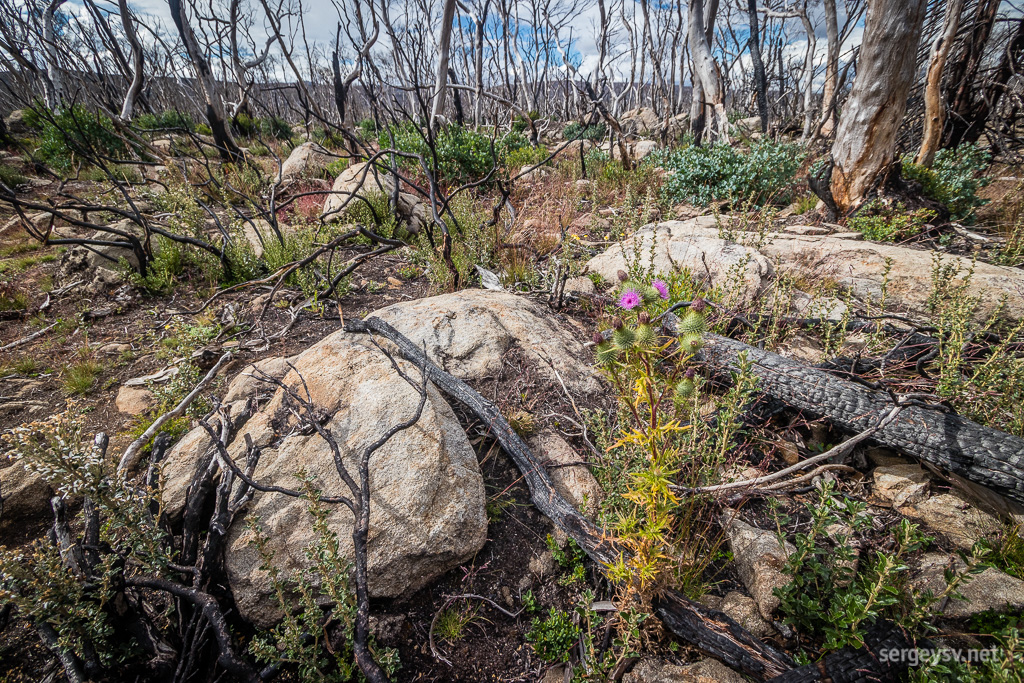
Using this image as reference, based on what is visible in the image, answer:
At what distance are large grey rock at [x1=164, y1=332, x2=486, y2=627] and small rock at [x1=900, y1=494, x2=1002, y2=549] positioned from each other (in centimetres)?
231

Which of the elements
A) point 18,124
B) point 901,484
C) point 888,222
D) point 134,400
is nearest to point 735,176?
point 888,222

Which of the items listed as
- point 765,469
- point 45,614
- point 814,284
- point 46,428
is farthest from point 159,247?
point 814,284

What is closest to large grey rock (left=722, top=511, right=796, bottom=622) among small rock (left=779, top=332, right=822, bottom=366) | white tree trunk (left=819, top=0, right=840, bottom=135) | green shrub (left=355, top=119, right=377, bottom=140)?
small rock (left=779, top=332, right=822, bottom=366)

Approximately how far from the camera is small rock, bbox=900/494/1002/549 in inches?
75.6

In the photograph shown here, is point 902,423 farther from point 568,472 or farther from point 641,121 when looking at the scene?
point 641,121

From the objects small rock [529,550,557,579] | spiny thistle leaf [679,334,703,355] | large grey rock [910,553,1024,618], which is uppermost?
spiny thistle leaf [679,334,703,355]

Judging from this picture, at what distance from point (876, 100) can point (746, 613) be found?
6.01 m

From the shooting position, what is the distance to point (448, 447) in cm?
201

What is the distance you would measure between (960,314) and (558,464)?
268 cm

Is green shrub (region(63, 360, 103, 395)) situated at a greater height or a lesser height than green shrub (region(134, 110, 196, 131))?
lesser

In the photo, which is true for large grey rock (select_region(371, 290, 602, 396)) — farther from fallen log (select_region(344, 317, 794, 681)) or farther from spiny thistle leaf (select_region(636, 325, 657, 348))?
spiny thistle leaf (select_region(636, 325, 657, 348))

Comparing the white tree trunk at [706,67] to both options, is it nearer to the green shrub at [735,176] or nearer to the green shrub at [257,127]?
the green shrub at [735,176]

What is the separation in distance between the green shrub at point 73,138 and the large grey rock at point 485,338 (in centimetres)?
862

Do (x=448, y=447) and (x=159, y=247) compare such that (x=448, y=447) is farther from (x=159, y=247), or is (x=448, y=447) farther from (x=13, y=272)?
(x=13, y=272)
